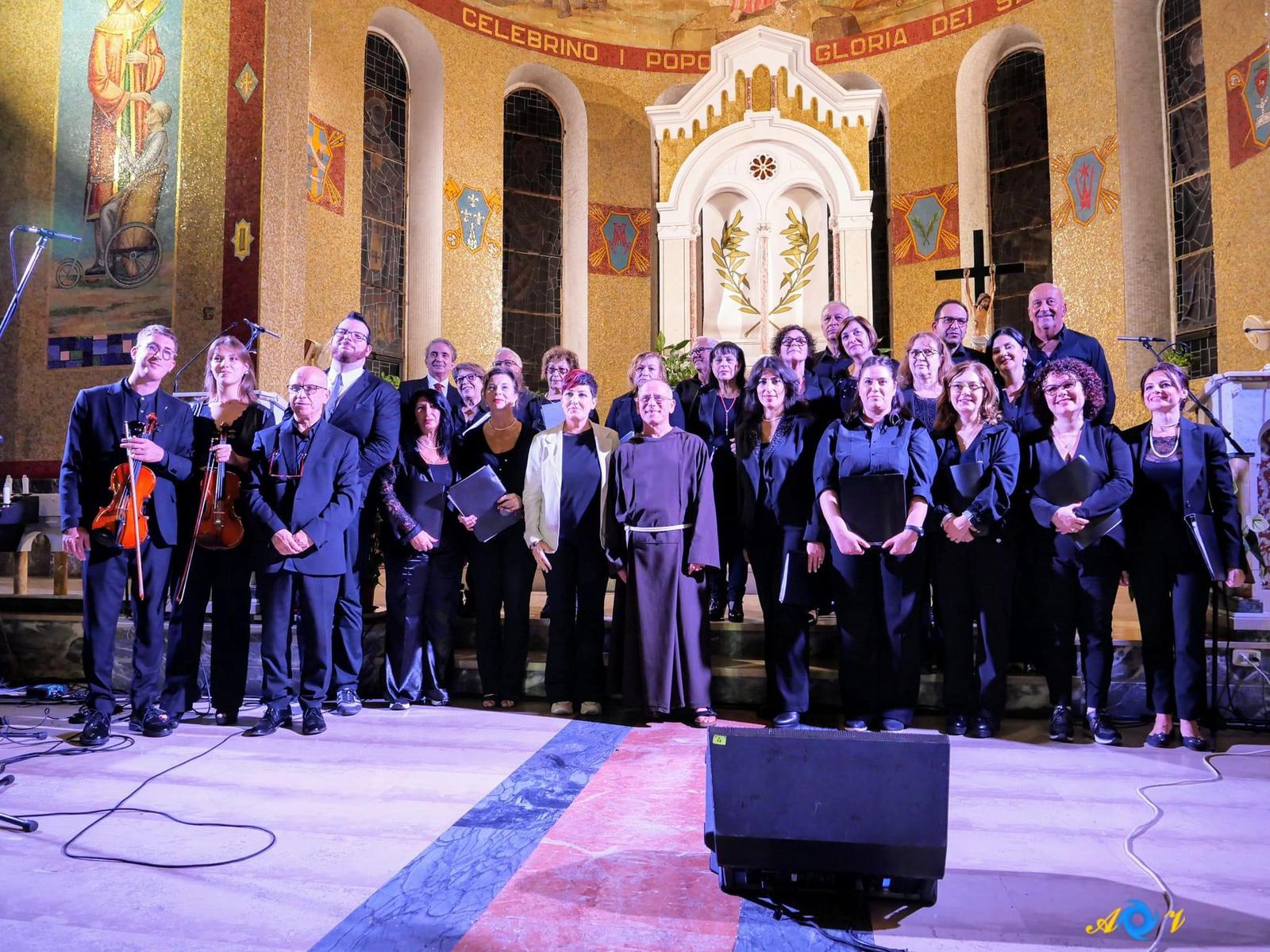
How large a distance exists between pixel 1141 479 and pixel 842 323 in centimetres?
177

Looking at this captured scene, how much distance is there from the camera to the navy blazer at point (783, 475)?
4.48m

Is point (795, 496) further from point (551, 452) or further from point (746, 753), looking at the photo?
point (746, 753)

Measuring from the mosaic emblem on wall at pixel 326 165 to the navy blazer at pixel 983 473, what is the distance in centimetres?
764

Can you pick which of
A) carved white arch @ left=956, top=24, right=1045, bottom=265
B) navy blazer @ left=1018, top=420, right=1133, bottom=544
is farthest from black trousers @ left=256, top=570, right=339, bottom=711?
carved white arch @ left=956, top=24, right=1045, bottom=265

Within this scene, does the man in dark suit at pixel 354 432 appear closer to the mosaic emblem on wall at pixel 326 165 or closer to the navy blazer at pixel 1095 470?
the navy blazer at pixel 1095 470

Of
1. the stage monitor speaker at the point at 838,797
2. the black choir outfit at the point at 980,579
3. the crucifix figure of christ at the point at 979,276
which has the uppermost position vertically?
the crucifix figure of christ at the point at 979,276

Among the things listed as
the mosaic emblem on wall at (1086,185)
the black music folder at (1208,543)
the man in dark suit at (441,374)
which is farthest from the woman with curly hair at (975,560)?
the mosaic emblem on wall at (1086,185)

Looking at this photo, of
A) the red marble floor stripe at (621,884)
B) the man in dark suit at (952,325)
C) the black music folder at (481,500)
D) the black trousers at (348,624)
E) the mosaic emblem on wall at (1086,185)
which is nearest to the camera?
the red marble floor stripe at (621,884)

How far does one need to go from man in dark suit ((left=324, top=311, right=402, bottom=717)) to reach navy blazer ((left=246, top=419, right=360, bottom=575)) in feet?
0.70

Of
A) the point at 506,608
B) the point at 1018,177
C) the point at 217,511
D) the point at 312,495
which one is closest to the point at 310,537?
the point at 312,495

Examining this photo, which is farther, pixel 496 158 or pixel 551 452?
pixel 496 158

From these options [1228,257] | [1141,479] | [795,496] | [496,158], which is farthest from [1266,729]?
[496,158]

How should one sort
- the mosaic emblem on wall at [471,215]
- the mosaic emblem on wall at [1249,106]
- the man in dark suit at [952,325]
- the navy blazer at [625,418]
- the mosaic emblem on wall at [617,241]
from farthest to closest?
the mosaic emblem on wall at [617,241] → the mosaic emblem on wall at [471,215] → the mosaic emblem on wall at [1249,106] → the navy blazer at [625,418] → the man in dark suit at [952,325]

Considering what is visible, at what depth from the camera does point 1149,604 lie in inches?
160
